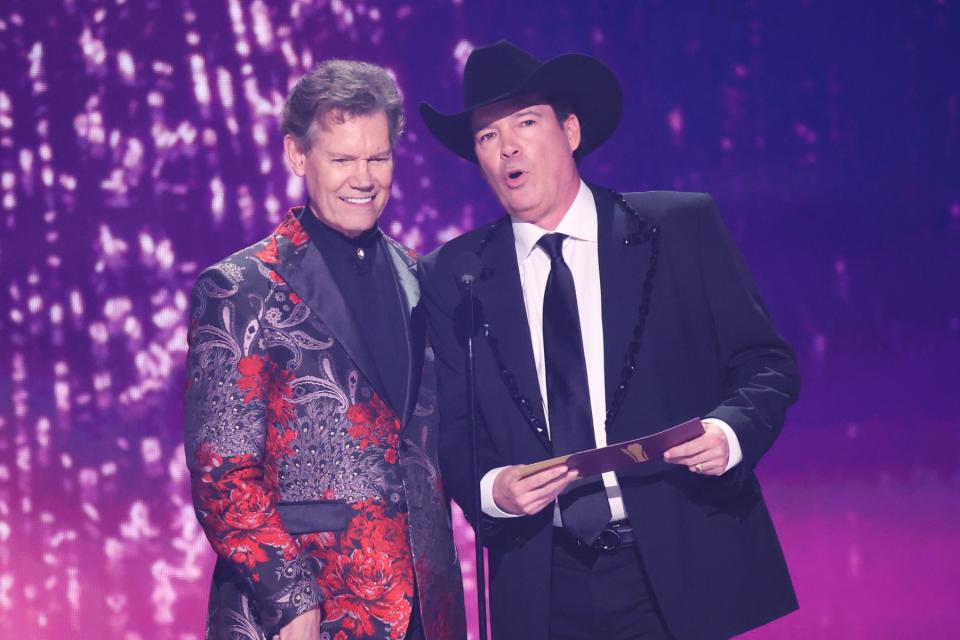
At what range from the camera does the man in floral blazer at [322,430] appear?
203 cm

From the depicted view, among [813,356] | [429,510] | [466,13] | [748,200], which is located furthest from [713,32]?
[429,510]

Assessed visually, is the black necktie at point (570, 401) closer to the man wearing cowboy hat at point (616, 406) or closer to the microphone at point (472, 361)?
the man wearing cowboy hat at point (616, 406)

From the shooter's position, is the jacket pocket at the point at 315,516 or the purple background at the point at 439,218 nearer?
the jacket pocket at the point at 315,516

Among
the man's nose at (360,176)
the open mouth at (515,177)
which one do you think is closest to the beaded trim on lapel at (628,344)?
the open mouth at (515,177)

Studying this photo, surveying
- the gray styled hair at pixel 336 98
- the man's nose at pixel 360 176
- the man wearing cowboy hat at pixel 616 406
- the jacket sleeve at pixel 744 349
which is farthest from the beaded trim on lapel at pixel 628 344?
the gray styled hair at pixel 336 98

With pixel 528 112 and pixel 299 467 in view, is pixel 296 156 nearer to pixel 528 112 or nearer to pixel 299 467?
pixel 528 112

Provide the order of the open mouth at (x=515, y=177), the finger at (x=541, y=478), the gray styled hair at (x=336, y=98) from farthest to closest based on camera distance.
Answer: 1. the open mouth at (x=515, y=177)
2. the gray styled hair at (x=336, y=98)
3. the finger at (x=541, y=478)

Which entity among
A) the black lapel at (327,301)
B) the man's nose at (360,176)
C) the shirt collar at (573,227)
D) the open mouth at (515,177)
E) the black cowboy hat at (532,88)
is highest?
the black cowboy hat at (532,88)

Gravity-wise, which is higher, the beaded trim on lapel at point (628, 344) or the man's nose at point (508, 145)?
the man's nose at point (508, 145)

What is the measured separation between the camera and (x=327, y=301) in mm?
2189

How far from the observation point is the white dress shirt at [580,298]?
217 cm

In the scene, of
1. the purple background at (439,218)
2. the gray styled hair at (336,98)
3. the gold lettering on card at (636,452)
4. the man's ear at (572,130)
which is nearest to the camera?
Answer: the gold lettering on card at (636,452)

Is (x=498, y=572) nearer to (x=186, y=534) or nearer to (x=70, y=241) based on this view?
(x=186, y=534)

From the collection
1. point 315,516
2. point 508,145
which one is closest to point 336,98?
point 508,145
